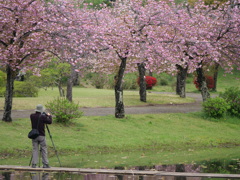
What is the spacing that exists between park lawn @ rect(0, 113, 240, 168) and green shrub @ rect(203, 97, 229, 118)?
668 millimetres

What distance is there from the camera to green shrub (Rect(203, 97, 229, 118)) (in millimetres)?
29891

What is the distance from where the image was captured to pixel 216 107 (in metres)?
29.8

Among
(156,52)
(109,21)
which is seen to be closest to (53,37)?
(109,21)

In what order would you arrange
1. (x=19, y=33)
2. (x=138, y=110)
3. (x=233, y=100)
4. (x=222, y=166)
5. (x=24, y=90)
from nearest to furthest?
1. (x=222, y=166)
2. (x=19, y=33)
3. (x=233, y=100)
4. (x=138, y=110)
5. (x=24, y=90)

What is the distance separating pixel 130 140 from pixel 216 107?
972 centimetres

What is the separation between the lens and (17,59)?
21.7m

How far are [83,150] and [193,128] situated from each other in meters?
9.70

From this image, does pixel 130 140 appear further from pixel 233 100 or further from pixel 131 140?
pixel 233 100

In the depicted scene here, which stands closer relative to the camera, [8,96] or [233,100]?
[8,96]

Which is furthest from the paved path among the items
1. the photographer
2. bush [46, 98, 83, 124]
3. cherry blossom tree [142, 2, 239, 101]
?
the photographer

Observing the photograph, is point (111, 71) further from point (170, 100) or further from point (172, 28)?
point (172, 28)

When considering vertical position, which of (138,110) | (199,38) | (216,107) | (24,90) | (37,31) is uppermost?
(199,38)

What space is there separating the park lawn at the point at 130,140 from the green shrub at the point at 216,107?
26.3 inches

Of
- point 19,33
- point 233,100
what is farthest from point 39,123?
point 233,100
